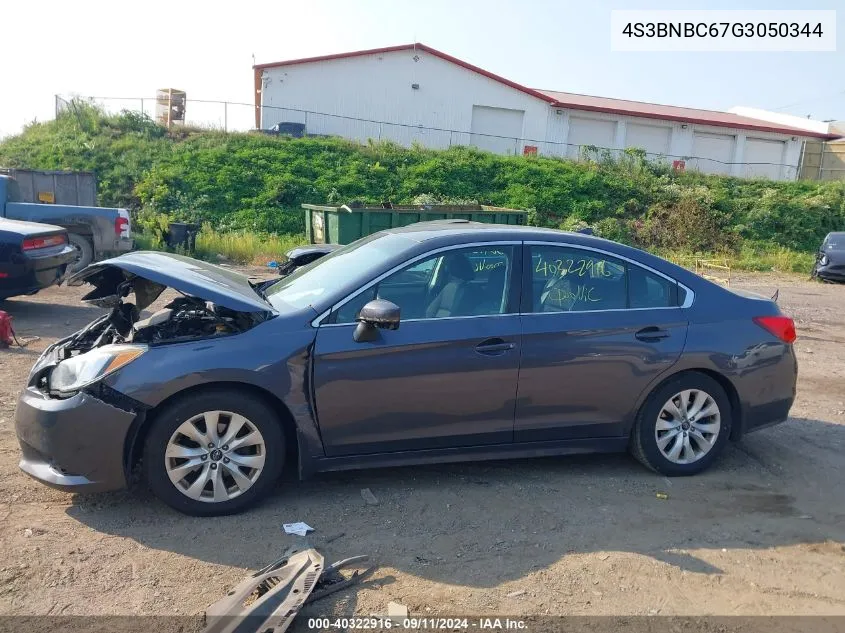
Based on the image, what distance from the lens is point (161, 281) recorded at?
4.27 metres

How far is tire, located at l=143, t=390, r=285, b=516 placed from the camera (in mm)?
4027

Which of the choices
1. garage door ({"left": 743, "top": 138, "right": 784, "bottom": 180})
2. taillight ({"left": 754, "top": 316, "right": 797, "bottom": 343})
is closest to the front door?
taillight ({"left": 754, "top": 316, "right": 797, "bottom": 343})

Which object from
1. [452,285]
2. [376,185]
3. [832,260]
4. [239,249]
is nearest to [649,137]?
[376,185]

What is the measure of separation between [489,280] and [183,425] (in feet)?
6.52

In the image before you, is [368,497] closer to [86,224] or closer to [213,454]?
[213,454]

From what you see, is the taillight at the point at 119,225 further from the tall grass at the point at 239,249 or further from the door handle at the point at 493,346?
the door handle at the point at 493,346

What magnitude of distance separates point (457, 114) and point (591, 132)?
260 inches

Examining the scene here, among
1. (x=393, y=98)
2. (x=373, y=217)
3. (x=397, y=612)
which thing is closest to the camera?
(x=397, y=612)

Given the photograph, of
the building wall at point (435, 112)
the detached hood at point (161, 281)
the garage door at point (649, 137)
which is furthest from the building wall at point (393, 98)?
the detached hood at point (161, 281)

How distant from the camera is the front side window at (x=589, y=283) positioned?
15.5ft

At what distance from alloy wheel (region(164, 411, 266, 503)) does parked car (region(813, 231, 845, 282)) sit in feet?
57.7

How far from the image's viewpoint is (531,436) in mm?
4676

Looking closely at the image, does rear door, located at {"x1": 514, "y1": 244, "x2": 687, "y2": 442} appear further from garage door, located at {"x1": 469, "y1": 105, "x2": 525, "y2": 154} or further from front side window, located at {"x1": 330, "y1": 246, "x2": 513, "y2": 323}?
garage door, located at {"x1": 469, "y1": 105, "x2": 525, "y2": 154}

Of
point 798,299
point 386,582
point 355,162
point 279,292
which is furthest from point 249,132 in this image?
point 386,582
